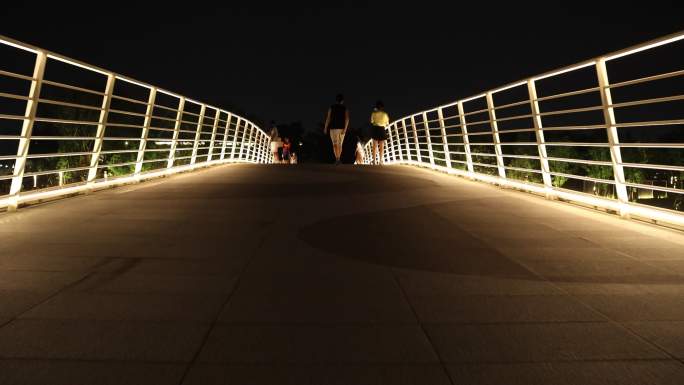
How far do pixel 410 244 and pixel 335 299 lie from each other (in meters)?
1.67

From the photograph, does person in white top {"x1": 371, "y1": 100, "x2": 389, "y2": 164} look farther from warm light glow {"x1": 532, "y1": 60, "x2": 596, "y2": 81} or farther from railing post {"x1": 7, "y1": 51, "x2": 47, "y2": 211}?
railing post {"x1": 7, "y1": 51, "x2": 47, "y2": 211}

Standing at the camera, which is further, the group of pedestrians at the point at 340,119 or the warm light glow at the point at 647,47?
the group of pedestrians at the point at 340,119

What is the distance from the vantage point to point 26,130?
6.19 meters

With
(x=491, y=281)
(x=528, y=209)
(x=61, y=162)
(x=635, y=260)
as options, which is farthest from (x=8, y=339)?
(x=61, y=162)

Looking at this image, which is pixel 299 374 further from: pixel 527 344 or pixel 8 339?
pixel 8 339

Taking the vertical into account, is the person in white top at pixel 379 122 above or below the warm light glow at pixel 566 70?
below

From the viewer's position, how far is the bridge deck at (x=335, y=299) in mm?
2301

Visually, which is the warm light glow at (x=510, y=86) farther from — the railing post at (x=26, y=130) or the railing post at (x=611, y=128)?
the railing post at (x=26, y=130)

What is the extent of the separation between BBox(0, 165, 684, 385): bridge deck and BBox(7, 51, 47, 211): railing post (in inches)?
20.7

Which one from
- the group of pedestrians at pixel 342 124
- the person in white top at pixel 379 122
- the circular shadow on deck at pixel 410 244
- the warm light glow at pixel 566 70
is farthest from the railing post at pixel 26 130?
the person in white top at pixel 379 122

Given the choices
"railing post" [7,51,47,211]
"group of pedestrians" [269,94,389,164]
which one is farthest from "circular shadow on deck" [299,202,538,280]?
Answer: "group of pedestrians" [269,94,389,164]

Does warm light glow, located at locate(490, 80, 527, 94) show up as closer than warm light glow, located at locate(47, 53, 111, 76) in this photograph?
No

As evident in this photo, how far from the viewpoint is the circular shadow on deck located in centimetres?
396

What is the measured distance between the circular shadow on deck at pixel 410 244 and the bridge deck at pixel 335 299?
3cm
